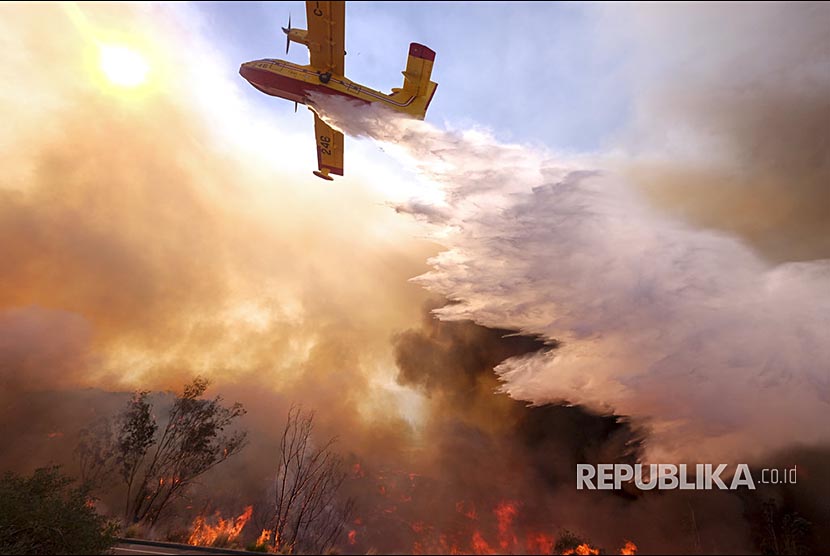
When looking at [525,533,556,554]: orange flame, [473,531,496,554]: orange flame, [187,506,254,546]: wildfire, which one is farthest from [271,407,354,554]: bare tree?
[525,533,556,554]: orange flame

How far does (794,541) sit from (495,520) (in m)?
22.5

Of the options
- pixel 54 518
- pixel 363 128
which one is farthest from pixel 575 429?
pixel 54 518

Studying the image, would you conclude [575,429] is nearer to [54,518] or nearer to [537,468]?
[537,468]

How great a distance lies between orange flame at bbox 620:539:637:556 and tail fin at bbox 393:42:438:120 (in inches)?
1456

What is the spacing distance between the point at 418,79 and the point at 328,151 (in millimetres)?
7887

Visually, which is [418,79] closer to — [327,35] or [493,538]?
[327,35]

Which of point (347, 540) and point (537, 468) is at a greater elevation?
point (537, 468)

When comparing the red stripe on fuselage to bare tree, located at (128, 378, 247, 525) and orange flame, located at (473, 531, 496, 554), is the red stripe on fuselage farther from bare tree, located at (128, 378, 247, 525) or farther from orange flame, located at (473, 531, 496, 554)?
orange flame, located at (473, 531, 496, 554)

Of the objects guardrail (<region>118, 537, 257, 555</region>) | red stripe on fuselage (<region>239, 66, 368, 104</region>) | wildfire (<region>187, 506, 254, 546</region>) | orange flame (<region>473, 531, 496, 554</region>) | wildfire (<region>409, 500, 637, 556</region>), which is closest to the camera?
guardrail (<region>118, 537, 257, 555</region>)

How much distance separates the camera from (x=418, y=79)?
1917cm

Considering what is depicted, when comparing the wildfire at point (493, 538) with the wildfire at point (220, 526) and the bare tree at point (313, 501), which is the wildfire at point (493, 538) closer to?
the bare tree at point (313, 501)

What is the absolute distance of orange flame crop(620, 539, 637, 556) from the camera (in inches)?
1060

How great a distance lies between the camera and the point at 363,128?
19203mm

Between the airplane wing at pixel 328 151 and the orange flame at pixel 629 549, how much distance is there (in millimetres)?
37667
